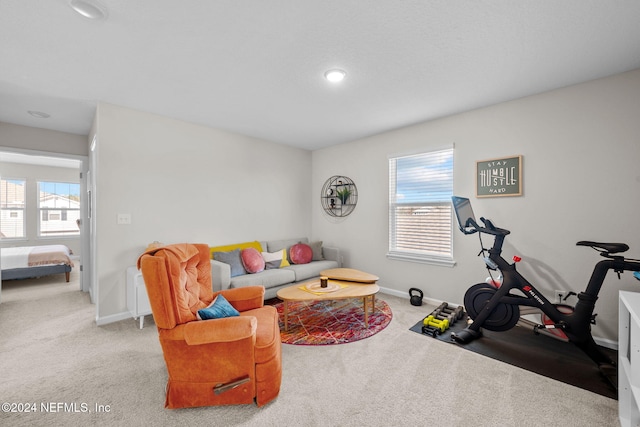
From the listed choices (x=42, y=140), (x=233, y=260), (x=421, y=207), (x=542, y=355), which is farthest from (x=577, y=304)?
(x=42, y=140)

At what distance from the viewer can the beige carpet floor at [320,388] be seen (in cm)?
172

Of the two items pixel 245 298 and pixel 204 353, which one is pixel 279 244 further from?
pixel 204 353

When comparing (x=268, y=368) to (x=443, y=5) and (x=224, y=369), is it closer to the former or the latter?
(x=224, y=369)

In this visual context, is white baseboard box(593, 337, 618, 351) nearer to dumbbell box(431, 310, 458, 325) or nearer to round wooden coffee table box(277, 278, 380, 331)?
dumbbell box(431, 310, 458, 325)

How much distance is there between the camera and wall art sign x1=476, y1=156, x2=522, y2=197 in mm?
3055

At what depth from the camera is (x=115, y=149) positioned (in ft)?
10.5

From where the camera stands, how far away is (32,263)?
479cm

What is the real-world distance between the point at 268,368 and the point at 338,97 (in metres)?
2.69

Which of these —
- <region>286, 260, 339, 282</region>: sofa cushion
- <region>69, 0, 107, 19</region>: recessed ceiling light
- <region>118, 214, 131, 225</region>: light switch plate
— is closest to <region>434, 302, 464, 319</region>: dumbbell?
<region>286, 260, 339, 282</region>: sofa cushion

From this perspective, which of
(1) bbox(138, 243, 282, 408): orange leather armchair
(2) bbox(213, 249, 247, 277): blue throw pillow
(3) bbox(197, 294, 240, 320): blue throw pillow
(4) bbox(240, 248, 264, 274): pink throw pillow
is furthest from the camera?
(4) bbox(240, 248, 264, 274): pink throw pillow

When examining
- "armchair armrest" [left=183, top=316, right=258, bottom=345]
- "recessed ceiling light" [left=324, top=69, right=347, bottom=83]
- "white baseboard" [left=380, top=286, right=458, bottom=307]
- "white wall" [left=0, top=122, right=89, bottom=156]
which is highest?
"recessed ceiling light" [left=324, top=69, right=347, bottom=83]

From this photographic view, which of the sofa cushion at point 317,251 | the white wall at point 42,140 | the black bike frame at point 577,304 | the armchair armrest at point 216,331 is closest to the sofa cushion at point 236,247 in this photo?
the sofa cushion at point 317,251

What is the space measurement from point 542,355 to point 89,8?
171 inches

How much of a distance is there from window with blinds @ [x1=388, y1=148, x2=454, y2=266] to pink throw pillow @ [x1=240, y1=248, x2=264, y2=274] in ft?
6.60
